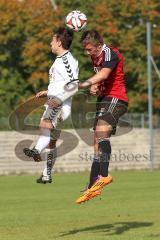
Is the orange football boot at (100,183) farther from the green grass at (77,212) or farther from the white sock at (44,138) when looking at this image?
the white sock at (44,138)

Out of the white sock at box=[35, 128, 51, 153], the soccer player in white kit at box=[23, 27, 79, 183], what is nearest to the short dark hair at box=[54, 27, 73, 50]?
the soccer player in white kit at box=[23, 27, 79, 183]

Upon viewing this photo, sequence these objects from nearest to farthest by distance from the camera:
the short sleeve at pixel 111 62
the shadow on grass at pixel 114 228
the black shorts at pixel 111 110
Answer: the short sleeve at pixel 111 62 < the black shorts at pixel 111 110 < the shadow on grass at pixel 114 228

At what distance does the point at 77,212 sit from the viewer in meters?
18.8

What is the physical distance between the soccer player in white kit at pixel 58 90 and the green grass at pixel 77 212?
1.26 m

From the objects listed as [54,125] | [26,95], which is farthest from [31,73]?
[54,125]

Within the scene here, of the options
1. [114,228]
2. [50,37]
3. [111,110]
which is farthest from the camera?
[50,37]

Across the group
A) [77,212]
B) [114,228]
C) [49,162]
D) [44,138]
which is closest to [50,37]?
[77,212]

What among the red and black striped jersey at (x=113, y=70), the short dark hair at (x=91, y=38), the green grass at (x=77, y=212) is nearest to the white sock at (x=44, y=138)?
the red and black striped jersey at (x=113, y=70)

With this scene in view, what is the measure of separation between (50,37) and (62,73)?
101 ft

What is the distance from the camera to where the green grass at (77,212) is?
14.6 meters

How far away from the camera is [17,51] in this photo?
45969 mm

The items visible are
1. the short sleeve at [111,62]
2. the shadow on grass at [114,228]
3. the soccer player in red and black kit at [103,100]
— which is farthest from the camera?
the shadow on grass at [114,228]

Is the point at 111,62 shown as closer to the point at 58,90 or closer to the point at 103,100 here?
the point at 103,100

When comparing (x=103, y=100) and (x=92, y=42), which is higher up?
(x=92, y=42)
